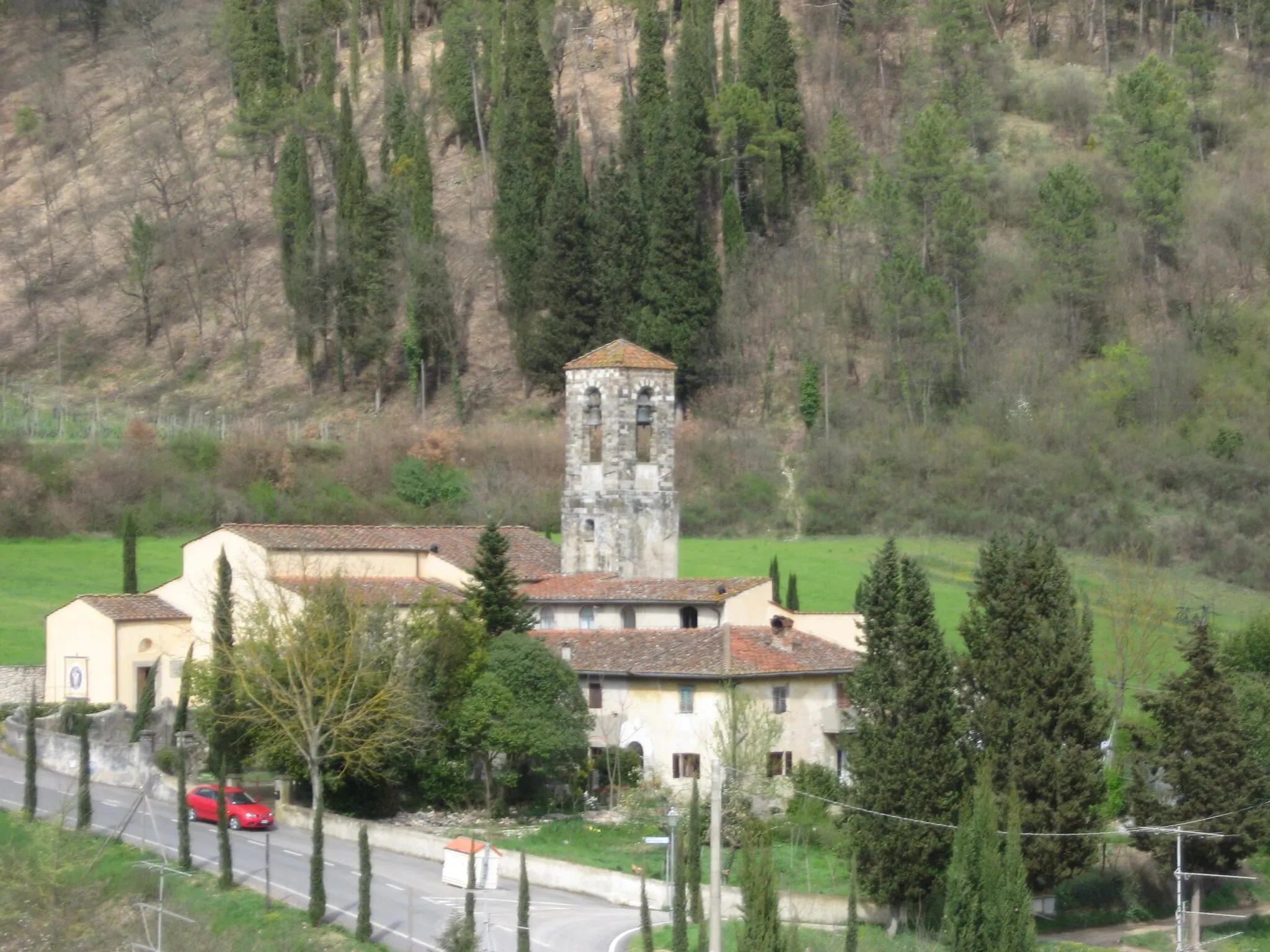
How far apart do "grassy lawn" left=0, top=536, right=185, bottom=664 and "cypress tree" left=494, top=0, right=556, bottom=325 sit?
16.9 metres

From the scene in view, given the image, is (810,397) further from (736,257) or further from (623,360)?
(623,360)

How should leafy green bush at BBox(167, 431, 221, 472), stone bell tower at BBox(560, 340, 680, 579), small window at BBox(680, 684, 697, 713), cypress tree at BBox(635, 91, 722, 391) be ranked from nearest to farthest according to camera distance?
small window at BBox(680, 684, 697, 713) → stone bell tower at BBox(560, 340, 680, 579) → leafy green bush at BBox(167, 431, 221, 472) → cypress tree at BBox(635, 91, 722, 391)

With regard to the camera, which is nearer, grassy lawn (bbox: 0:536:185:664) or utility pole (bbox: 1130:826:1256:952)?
utility pole (bbox: 1130:826:1256:952)

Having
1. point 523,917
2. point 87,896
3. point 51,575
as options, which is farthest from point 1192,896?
point 51,575

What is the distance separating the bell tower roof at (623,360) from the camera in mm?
51344

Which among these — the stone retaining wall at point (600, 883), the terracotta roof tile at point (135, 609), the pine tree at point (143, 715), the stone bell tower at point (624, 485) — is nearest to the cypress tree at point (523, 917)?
the stone retaining wall at point (600, 883)

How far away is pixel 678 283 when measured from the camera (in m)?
75.2

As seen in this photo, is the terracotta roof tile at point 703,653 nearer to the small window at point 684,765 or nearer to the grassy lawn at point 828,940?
the small window at point 684,765

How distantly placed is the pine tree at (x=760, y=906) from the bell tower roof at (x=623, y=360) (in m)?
20.5

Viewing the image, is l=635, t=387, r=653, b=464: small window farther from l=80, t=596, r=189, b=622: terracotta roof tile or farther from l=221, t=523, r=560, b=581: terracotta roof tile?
l=80, t=596, r=189, b=622: terracotta roof tile

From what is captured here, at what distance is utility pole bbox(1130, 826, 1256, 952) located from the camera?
37031 millimetres

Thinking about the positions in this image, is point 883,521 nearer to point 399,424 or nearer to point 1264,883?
point 399,424

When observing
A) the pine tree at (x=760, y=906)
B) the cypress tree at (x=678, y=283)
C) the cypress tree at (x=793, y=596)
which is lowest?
the pine tree at (x=760, y=906)

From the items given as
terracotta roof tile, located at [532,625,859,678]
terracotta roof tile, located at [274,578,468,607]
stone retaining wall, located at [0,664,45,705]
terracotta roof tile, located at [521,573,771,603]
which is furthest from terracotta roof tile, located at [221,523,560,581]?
stone retaining wall, located at [0,664,45,705]
